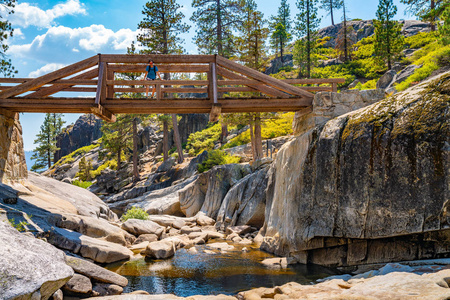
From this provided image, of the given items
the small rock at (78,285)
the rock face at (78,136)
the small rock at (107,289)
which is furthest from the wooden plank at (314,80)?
the rock face at (78,136)

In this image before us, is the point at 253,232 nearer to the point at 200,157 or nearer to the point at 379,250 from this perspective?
the point at 379,250

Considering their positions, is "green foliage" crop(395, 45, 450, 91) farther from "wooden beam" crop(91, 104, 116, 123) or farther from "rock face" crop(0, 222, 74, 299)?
"rock face" crop(0, 222, 74, 299)

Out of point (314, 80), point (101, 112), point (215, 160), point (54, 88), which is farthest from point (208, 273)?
point (215, 160)

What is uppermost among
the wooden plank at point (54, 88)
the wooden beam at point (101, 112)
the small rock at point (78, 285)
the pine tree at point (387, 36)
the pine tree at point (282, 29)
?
the pine tree at point (282, 29)

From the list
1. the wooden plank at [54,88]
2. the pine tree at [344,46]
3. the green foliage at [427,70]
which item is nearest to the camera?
the wooden plank at [54,88]

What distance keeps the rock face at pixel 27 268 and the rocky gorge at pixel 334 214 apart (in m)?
0.03

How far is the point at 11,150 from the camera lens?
12.3m

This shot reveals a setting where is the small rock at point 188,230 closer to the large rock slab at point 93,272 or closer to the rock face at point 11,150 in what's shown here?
the large rock slab at point 93,272

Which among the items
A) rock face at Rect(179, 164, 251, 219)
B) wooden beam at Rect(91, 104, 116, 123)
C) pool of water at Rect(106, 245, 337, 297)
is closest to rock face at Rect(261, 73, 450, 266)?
pool of water at Rect(106, 245, 337, 297)

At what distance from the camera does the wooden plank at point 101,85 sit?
1069 cm

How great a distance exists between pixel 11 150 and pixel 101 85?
198 inches

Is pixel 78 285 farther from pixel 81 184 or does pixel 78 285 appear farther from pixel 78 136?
pixel 78 136

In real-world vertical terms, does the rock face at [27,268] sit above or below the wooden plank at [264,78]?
below

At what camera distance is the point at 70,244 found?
998 cm
